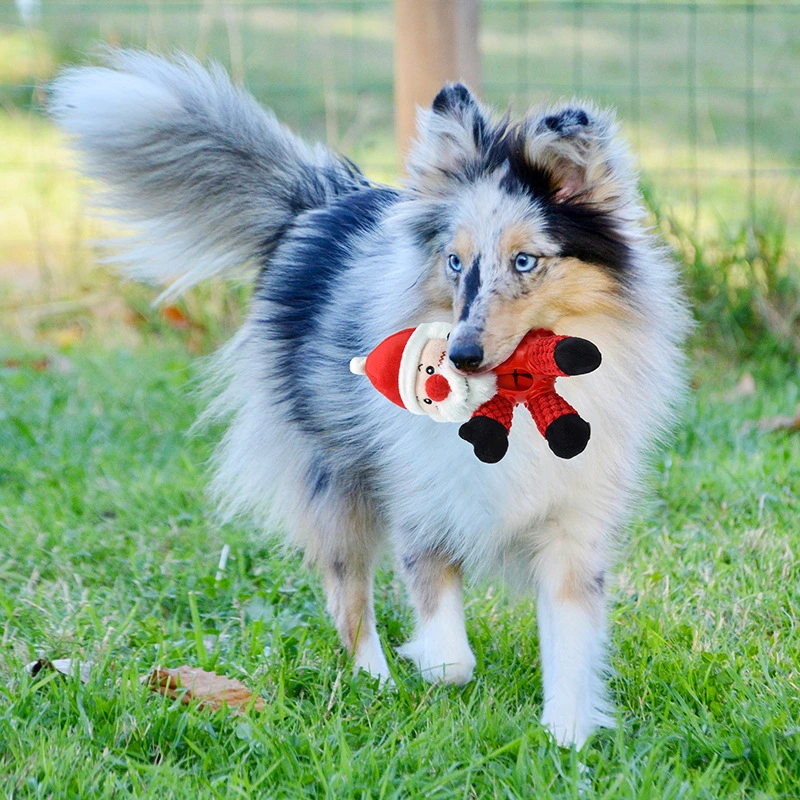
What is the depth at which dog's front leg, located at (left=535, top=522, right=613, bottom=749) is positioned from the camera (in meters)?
2.65

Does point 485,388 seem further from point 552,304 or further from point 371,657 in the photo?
point 371,657

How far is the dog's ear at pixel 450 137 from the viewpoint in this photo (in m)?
2.75

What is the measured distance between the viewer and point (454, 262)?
8.56 ft

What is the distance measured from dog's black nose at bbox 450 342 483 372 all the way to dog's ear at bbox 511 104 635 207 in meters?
0.51

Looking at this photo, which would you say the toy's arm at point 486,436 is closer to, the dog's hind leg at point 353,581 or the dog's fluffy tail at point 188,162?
the dog's hind leg at point 353,581

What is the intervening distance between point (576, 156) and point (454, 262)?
387 millimetres

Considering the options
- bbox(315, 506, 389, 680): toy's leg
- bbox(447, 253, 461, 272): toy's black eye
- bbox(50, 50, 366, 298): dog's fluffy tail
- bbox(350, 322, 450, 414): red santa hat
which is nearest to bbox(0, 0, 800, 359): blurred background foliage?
bbox(50, 50, 366, 298): dog's fluffy tail

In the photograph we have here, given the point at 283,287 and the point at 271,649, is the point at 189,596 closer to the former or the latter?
the point at 271,649

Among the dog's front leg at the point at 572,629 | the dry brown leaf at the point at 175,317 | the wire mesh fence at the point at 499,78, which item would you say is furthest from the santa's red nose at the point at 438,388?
the dry brown leaf at the point at 175,317

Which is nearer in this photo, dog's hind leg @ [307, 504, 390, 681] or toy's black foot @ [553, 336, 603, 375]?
toy's black foot @ [553, 336, 603, 375]

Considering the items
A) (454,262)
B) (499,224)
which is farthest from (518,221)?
(454,262)

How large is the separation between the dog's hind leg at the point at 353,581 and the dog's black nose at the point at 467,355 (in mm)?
1052

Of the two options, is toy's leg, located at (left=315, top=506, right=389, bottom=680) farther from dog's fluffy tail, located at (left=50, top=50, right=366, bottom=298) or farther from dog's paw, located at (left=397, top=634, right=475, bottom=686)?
dog's fluffy tail, located at (left=50, top=50, right=366, bottom=298)

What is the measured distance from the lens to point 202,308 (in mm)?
6164
